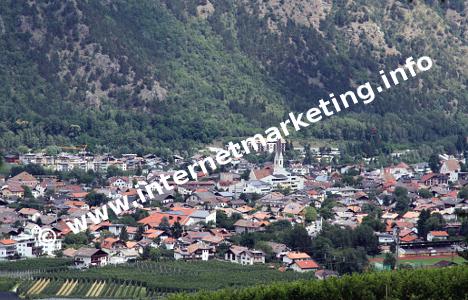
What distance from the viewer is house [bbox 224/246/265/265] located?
46.7m

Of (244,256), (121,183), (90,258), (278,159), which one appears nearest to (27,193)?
(121,183)

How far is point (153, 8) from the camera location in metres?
87.4

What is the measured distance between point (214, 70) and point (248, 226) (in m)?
31.8

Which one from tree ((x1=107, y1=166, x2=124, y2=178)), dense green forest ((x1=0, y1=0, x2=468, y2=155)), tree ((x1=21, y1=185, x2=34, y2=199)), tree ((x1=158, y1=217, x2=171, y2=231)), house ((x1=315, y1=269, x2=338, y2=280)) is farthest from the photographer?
dense green forest ((x1=0, y1=0, x2=468, y2=155))

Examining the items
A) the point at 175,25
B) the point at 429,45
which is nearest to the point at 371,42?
the point at 429,45

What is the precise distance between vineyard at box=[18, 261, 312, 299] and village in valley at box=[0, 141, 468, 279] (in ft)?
4.12

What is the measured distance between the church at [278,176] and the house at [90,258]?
733 inches

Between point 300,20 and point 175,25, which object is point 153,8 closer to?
point 175,25

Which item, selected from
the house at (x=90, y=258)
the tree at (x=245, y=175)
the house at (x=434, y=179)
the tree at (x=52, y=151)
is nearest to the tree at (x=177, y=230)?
the house at (x=90, y=258)

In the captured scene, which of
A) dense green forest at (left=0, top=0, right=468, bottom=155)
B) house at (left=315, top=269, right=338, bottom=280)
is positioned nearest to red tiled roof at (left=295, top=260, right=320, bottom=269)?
house at (left=315, top=269, right=338, bottom=280)

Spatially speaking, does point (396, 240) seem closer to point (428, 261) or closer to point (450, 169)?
point (428, 261)

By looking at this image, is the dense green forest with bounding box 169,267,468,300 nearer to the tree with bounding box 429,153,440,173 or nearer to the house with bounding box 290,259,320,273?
the house with bounding box 290,259,320,273

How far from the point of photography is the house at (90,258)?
154ft

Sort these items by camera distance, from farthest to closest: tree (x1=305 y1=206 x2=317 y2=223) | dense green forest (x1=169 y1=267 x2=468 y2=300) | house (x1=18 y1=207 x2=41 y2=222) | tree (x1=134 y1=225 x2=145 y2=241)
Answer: house (x1=18 y1=207 x2=41 y2=222)
tree (x1=305 y1=206 x2=317 y2=223)
tree (x1=134 y1=225 x2=145 y2=241)
dense green forest (x1=169 y1=267 x2=468 y2=300)
